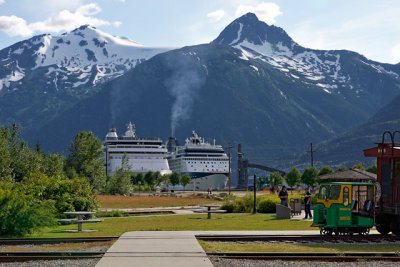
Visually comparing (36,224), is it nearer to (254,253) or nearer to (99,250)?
(99,250)

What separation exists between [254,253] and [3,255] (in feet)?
21.9

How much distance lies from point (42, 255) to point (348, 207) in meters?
10.8

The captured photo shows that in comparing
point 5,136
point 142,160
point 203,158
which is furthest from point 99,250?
point 203,158

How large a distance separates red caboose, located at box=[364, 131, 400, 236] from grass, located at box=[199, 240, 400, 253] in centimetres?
218

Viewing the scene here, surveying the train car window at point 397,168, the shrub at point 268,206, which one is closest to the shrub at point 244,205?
the shrub at point 268,206

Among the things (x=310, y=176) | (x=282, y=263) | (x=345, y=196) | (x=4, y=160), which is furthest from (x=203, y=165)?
(x=282, y=263)

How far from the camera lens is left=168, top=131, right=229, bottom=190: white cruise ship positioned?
564 ft

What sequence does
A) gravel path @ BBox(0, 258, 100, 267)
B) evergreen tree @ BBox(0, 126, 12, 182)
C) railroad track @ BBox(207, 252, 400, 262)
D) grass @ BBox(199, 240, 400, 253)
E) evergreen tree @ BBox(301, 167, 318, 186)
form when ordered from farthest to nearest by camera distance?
evergreen tree @ BBox(301, 167, 318, 186) → evergreen tree @ BBox(0, 126, 12, 182) → grass @ BBox(199, 240, 400, 253) → railroad track @ BBox(207, 252, 400, 262) → gravel path @ BBox(0, 258, 100, 267)

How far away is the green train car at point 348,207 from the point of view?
20.8 m

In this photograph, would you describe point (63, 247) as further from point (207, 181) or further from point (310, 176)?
point (207, 181)

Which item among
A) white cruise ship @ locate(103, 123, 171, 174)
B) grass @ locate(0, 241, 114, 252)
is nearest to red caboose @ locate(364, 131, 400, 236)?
grass @ locate(0, 241, 114, 252)

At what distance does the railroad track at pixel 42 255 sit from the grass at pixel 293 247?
3253mm

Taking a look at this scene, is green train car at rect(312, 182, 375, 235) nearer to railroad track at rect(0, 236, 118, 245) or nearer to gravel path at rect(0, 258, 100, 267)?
railroad track at rect(0, 236, 118, 245)

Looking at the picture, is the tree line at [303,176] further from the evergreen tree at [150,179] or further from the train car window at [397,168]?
the train car window at [397,168]
